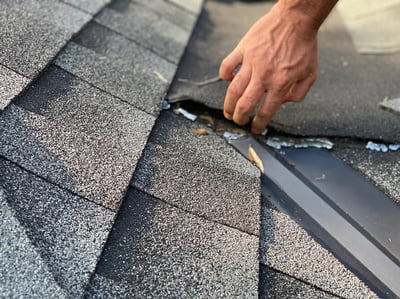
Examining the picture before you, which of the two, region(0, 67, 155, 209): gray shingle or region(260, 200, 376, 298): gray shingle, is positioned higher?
region(0, 67, 155, 209): gray shingle

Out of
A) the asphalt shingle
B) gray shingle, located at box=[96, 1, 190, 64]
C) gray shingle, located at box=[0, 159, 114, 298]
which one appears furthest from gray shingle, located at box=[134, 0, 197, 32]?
gray shingle, located at box=[0, 159, 114, 298]

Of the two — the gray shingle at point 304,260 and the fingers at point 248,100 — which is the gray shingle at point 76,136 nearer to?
the fingers at point 248,100

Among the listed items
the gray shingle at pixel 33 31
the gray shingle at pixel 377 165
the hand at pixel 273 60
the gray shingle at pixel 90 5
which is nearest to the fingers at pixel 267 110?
the hand at pixel 273 60

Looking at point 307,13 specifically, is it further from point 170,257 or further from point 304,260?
point 170,257

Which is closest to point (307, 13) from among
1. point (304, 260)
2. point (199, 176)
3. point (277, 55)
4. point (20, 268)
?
point (277, 55)

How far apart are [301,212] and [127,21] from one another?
1.29m

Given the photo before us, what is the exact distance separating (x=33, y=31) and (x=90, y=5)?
51 cm

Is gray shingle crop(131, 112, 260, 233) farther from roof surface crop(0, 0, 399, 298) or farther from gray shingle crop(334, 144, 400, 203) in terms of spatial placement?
gray shingle crop(334, 144, 400, 203)

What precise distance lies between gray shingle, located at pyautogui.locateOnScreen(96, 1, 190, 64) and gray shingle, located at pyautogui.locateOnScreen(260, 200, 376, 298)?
106 cm

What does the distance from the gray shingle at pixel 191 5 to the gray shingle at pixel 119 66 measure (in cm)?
92

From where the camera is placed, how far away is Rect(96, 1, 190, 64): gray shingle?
2.18 meters

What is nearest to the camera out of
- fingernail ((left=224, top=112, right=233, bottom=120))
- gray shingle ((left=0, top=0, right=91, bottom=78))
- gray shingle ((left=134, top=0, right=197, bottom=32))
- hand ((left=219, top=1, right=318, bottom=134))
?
gray shingle ((left=0, top=0, right=91, bottom=78))

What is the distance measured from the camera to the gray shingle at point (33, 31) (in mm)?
1527

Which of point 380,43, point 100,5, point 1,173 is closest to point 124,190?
point 1,173
